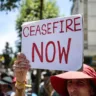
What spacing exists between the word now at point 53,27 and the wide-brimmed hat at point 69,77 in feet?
1.44

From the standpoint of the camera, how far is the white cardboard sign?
3223 millimetres

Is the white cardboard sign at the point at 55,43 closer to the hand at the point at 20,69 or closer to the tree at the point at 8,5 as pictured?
the hand at the point at 20,69

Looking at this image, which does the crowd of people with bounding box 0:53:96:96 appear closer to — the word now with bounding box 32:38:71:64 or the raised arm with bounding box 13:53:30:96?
the raised arm with bounding box 13:53:30:96

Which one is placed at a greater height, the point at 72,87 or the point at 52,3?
the point at 52,3

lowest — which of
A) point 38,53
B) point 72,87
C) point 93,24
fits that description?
point 72,87

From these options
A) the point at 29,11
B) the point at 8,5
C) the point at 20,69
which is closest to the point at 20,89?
the point at 20,69

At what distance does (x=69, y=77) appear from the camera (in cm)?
286

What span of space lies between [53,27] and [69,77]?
0.72 meters

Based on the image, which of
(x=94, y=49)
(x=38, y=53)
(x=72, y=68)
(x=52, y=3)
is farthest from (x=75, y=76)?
(x=52, y=3)

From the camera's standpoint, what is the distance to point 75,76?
112 inches

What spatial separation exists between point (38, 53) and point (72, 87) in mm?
784

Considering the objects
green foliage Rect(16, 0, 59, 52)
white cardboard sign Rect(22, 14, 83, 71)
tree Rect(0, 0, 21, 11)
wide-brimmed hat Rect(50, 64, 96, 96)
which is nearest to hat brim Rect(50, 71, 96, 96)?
wide-brimmed hat Rect(50, 64, 96, 96)

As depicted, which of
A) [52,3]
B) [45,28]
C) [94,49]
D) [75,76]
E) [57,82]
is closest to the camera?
[75,76]

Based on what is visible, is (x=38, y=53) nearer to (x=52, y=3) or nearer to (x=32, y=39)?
(x=32, y=39)
